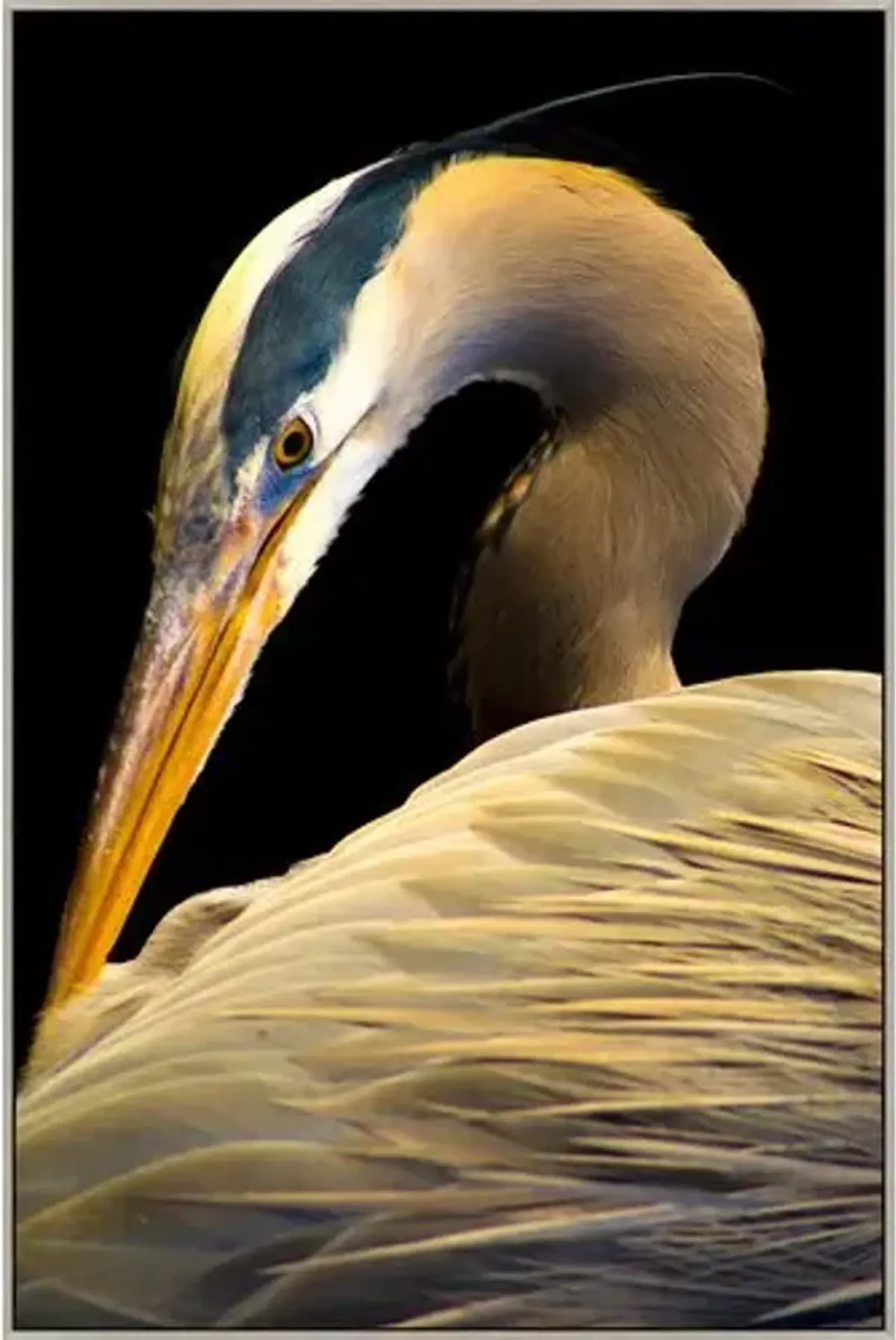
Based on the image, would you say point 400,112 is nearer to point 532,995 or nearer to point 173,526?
point 173,526

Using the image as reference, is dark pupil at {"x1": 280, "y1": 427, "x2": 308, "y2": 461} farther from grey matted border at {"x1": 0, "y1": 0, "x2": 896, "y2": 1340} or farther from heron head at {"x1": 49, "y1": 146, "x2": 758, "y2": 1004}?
grey matted border at {"x1": 0, "y1": 0, "x2": 896, "y2": 1340}

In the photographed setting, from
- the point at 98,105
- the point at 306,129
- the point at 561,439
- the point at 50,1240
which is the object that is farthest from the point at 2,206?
the point at 50,1240

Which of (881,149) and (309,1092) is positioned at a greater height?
(881,149)

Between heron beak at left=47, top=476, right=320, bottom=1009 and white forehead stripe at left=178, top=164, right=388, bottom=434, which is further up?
white forehead stripe at left=178, top=164, right=388, bottom=434

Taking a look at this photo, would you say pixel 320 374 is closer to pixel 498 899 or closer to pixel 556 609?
pixel 556 609

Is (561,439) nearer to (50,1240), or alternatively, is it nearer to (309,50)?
(309,50)

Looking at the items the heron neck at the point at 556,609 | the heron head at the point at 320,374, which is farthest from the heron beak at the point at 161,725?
the heron neck at the point at 556,609

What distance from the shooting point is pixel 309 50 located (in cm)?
105

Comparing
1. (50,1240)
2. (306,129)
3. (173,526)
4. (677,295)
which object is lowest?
(50,1240)

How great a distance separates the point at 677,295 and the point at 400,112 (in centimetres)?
20

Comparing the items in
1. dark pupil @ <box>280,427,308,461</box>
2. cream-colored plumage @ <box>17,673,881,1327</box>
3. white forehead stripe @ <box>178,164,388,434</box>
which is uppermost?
white forehead stripe @ <box>178,164,388,434</box>

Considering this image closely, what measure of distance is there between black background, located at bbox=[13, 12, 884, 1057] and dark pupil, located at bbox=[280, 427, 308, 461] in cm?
7

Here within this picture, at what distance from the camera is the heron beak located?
101cm

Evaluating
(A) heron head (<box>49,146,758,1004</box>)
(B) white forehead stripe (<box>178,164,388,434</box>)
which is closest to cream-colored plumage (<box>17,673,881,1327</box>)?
(A) heron head (<box>49,146,758,1004</box>)
